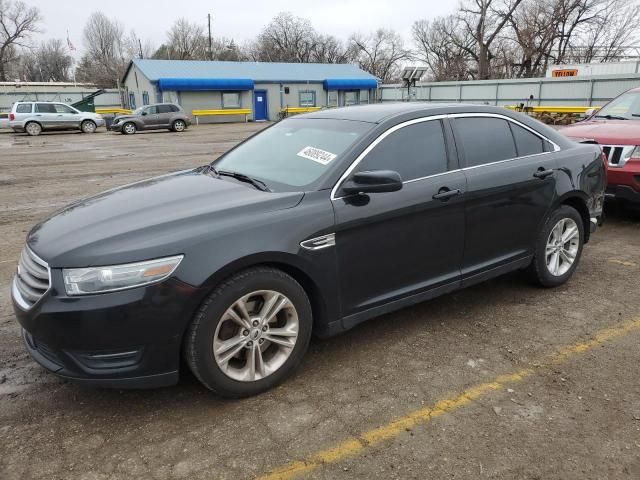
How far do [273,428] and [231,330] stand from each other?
0.57m

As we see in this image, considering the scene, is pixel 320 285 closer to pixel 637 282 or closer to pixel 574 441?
pixel 574 441

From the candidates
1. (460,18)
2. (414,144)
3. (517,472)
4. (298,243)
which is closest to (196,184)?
(298,243)

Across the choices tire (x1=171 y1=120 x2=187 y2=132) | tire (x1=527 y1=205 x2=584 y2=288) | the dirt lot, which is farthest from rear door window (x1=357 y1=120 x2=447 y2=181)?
tire (x1=171 y1=120 x2=187 y2=132)

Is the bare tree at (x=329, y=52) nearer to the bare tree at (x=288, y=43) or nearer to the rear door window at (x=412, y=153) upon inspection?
the bare tree at (x=288, y=43)

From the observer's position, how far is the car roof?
370 cm

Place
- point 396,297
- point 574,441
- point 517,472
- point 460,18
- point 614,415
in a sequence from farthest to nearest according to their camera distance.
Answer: point 460,18, point 396,297, point 614,415, point 574,441, point 517,472

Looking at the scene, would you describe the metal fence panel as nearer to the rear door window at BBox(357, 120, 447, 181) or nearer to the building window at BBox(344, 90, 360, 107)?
the building window at BBox(344, 90, 360, 107)

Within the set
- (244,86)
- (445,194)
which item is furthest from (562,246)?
(244,86)

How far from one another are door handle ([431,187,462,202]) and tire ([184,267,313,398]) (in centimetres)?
123

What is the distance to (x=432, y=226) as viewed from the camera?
3.56 meters

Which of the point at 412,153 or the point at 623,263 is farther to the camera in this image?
the point at 623,263

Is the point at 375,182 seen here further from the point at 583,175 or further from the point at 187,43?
the point at 187,43

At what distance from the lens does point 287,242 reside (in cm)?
291

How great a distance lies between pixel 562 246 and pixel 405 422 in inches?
105
